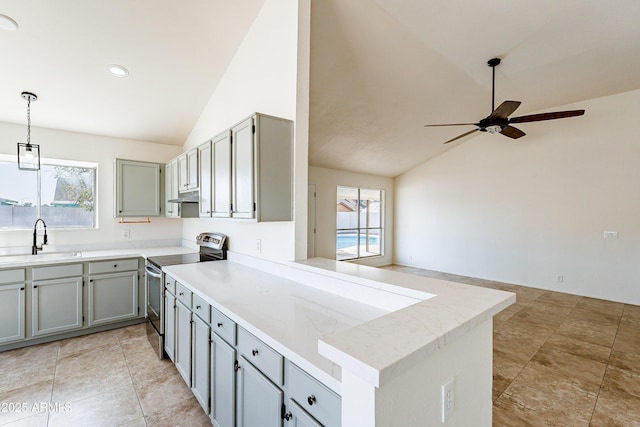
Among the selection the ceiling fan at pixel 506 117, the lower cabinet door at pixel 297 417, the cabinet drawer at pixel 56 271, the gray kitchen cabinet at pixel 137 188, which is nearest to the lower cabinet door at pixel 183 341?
the lower cabinet door at pixel 297 417

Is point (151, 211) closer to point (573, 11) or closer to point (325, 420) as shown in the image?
point (325, 420)

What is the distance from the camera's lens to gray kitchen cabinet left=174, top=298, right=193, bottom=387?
2.13 m

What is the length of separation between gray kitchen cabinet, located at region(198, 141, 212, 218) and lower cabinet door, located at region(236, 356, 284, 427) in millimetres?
1687

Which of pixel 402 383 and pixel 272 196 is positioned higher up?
pixel 272 196

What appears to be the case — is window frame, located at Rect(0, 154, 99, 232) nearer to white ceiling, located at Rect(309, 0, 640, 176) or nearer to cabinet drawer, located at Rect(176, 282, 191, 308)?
cabinet drawer, located at Rect(176, 282, 191, 308)

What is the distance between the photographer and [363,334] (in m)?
0.84

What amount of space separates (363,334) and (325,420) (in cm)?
37

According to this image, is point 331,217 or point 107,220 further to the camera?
point 331,217

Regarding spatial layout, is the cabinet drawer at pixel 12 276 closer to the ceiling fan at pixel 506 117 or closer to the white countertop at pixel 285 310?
the white countertop at pixel 285 310

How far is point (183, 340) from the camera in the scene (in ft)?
7.36

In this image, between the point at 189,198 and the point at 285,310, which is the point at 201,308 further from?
the point at 189,198

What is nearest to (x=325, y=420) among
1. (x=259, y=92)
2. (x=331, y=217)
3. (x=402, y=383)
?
(x=402, y=383)

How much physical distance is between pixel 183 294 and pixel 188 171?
1.57m

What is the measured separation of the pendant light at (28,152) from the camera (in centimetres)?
293
